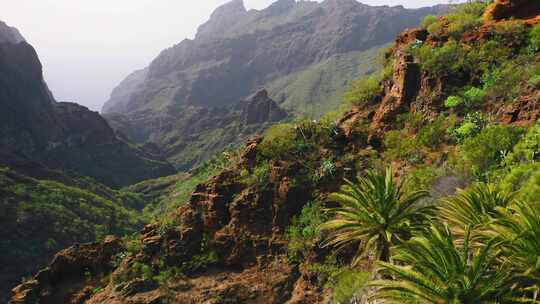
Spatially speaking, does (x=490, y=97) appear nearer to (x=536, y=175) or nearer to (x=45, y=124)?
(x=536, y=175)

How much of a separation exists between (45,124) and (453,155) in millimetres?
185650

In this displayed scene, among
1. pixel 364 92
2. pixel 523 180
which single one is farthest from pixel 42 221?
pixel 523 180

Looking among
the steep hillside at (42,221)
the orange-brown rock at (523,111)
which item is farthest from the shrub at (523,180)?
the steep hillside at (42,221)

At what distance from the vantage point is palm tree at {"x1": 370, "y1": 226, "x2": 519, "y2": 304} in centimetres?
1076

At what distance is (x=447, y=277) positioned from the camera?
36.6 ft

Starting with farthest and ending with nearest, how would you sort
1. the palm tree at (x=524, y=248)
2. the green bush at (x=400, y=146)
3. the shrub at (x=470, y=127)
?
the green bush at (x=400, y=146)
the shrub at (x=470, y=127)
the palm tree at (x=524, y=248)

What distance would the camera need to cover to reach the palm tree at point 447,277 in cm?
1076

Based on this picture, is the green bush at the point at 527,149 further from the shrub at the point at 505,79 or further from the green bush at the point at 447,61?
the green bush at the point at 447,61

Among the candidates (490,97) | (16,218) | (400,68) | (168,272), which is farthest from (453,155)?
(16,218)

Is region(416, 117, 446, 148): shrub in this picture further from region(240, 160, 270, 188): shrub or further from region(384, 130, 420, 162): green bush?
region(240, 160, 270, 188): shrub

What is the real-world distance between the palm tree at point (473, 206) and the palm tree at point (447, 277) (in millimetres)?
3371

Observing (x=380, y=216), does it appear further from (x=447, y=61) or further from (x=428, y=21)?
(x=428, y=21)

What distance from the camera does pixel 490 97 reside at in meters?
26.4

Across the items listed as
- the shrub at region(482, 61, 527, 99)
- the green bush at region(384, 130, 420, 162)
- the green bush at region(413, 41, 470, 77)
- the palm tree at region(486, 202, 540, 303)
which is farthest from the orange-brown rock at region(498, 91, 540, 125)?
the palm tree at region(486, 202, 540, 303)
